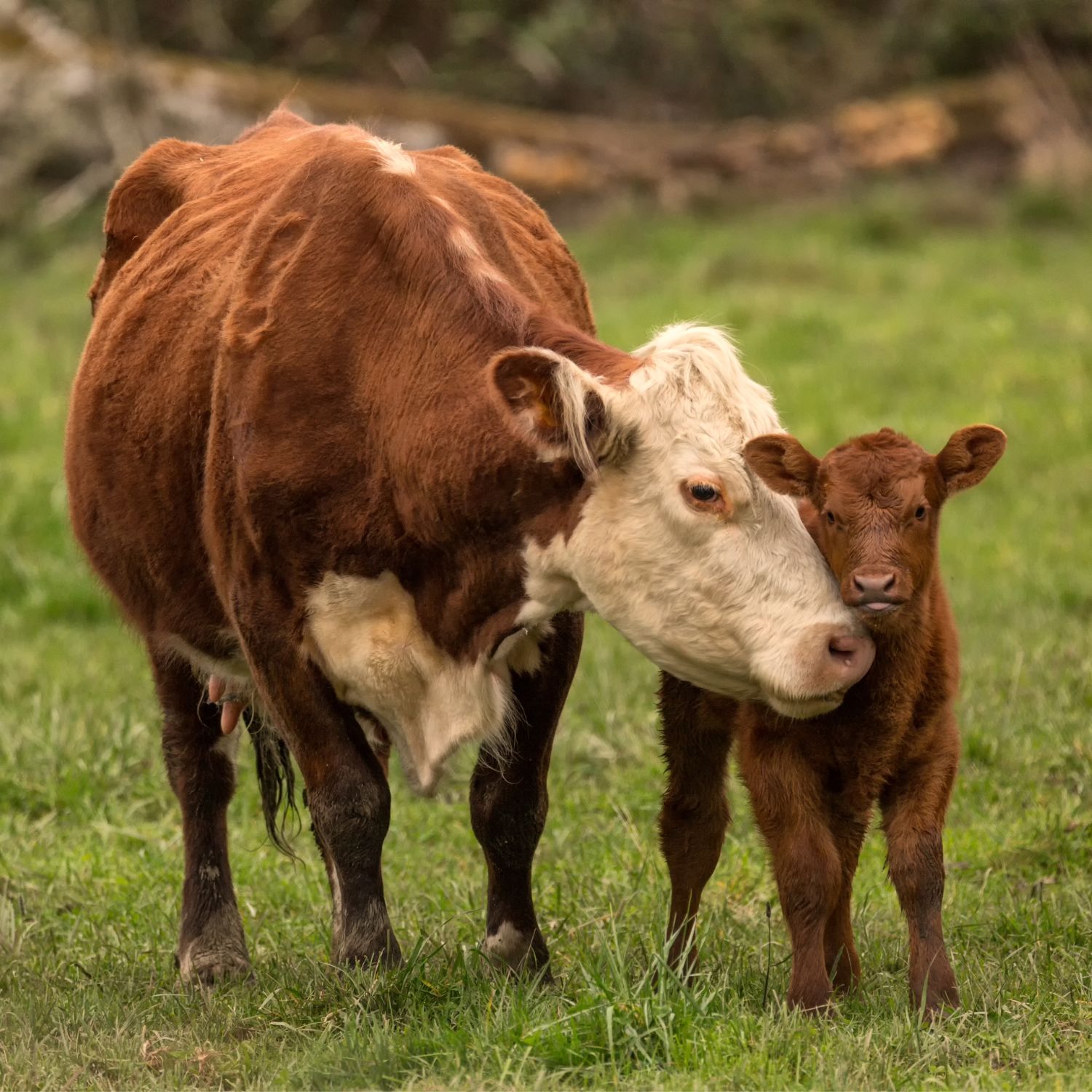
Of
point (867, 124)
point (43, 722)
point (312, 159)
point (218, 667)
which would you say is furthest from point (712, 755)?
point (867, 124)

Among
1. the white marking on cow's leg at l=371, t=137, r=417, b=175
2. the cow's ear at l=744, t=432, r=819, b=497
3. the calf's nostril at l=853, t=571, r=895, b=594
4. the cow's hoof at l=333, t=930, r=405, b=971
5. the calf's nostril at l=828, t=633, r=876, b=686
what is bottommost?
the cow's hoof at l=333, t=930, r=405, b=971

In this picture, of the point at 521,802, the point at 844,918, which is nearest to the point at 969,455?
the point at 844,918

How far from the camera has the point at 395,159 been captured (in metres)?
5.07

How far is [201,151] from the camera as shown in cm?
639

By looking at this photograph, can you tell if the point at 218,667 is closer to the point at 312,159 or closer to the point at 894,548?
the point at 312,159

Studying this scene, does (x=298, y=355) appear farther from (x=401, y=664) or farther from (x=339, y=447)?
(x=401, y=664)

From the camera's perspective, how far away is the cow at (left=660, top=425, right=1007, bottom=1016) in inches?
170

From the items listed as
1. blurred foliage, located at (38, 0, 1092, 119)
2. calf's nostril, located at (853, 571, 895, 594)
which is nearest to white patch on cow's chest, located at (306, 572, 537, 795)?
calf's nostril, located at (853, 571, 895, 594)

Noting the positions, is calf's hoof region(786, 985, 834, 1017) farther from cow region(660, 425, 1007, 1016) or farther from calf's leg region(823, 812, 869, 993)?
calf's leg region(823, 812, 869, 993)

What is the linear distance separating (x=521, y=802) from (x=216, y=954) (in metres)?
1.00

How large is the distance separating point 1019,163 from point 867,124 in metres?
1.30

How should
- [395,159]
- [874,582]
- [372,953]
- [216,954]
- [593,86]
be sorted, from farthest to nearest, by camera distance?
1. [593,86]
2. [216,954]
3. [395,159]
4. [372,953]
5. [874,582]

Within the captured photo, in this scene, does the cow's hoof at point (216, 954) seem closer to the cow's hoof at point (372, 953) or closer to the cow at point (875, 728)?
the cow's hoof at point (372, 953)

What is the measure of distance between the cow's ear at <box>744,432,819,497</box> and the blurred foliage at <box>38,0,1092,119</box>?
47.0 feet
